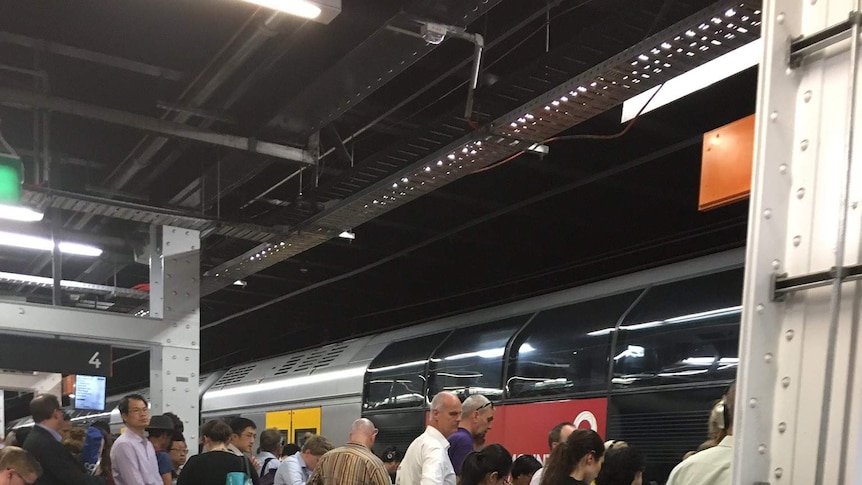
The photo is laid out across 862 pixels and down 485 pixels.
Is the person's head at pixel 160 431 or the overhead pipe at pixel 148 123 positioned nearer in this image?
the overhead pipe at pixel 148 123

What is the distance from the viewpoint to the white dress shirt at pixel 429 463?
14.3 ft

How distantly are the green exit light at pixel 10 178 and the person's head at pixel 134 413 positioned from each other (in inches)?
60.8

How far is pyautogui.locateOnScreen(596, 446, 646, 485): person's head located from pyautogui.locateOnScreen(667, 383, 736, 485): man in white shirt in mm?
981

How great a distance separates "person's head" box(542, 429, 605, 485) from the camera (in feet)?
12.0

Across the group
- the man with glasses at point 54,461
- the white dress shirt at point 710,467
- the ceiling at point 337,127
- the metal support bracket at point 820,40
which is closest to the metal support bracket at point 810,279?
the metal support bracket at point 820,40

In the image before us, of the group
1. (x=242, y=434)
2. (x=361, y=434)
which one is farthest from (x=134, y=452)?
(x=361, y=434)

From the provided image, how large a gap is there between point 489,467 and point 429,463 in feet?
1.36

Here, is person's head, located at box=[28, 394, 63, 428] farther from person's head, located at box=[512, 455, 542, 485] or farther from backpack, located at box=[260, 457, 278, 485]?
person's head, located at box=[512, 455, 542, 485]

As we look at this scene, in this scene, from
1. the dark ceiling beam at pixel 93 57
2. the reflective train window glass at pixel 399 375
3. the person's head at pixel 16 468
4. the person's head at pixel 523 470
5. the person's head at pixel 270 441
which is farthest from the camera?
the reflective train window glass at pixel 399 375

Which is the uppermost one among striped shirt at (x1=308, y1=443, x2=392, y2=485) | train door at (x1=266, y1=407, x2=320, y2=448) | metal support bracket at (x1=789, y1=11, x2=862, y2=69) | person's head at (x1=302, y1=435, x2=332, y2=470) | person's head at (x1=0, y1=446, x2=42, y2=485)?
metal support bracket at (x1=789, y1=11, x2=862, y2=69)

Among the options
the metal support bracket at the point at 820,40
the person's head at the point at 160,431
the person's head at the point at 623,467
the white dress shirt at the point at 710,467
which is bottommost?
the person's head at the point at 160,431

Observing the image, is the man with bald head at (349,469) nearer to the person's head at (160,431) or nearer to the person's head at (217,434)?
the person's head at (217,434)

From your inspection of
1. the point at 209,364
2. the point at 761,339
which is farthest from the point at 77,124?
the point at 209,364

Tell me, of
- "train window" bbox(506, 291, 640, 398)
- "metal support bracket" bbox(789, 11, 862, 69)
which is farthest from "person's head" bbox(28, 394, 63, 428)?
"metal support bracket" bbox(789, 11, 862, 69)
